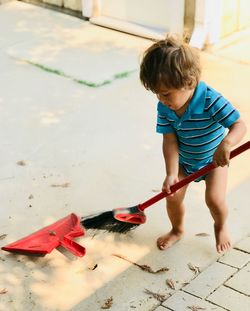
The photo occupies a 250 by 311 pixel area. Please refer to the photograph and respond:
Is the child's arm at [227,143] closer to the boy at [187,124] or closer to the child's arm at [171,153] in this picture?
the boy at [187,124]

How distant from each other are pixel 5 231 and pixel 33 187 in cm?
47

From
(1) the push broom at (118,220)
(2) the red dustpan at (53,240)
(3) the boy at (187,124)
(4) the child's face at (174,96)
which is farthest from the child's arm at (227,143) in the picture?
(2) the red dustpan at (53,240)

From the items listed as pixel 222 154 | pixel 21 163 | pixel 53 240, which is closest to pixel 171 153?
pixel 222 154

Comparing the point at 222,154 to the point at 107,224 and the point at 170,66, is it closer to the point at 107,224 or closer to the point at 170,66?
the point at 170,66

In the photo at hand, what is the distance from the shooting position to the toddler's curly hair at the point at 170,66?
8.72 ft

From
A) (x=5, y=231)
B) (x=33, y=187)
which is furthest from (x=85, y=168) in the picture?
(x=5, y=231)

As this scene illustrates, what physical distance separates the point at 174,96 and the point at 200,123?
0.75ft

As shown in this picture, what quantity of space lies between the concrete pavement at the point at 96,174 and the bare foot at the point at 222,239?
0.04m

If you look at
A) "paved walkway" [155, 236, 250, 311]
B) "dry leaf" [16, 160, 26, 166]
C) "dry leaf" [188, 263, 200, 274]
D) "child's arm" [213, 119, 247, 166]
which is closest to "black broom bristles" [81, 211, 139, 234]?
"dry leaf" [188, 263, 200, 274]

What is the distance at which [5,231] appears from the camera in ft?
11.7

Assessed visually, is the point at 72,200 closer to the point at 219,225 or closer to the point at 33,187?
the point at 33,187

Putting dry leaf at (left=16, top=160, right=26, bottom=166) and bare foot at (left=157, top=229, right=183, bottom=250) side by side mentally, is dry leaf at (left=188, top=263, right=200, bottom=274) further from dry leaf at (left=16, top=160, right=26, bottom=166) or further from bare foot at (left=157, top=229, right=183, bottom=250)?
dry leaf at (left=16, top=160, right=26, bottom=166)

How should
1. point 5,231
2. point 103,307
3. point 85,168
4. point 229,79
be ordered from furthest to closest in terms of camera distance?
1. point 229,79
2. point 85,168
3. point 5,231
4. point 103,307

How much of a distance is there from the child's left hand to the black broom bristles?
82 cm
